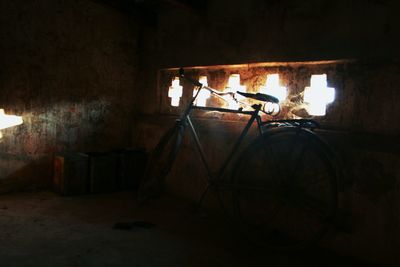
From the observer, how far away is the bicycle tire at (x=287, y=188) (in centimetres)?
331

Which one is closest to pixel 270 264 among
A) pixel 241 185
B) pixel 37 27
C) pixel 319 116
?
pixel 241 185

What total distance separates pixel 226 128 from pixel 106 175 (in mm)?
1931

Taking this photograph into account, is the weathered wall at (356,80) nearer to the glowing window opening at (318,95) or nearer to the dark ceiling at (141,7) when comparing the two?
the glowing window opening at (318,95)

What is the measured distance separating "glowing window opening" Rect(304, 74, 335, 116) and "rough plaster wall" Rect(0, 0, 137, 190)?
10.4 feet

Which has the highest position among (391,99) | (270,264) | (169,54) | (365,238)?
(169,54)

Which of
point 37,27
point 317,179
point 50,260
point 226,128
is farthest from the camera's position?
point 37,27

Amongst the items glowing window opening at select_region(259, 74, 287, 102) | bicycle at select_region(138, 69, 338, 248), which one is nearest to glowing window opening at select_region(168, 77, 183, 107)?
bicycle at select_region(138, 69, 338, 248)

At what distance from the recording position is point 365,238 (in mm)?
3199

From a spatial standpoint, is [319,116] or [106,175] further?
[106,175]

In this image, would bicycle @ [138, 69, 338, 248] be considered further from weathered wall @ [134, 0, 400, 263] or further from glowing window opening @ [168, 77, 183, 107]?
glowing window opening @ [168, 77, 183, 107]

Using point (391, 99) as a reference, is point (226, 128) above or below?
below

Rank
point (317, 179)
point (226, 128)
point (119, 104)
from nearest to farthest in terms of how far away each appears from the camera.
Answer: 1. point (317, 179)
2. point (226, 128)
3. point (119, 104)

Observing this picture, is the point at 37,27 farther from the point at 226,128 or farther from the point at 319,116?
the point at 319,116

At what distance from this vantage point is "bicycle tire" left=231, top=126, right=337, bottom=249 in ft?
10.9
